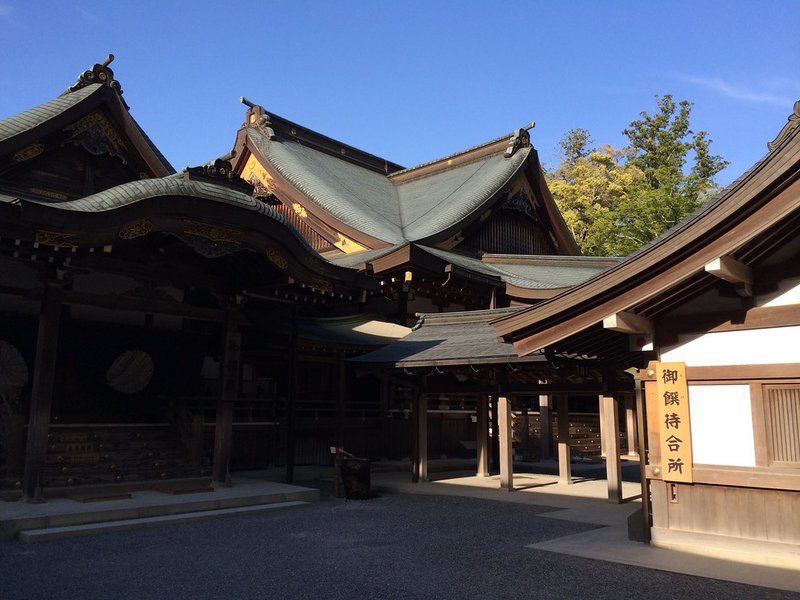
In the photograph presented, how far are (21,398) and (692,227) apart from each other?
1112cm

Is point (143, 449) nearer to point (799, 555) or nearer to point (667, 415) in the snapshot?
point (667, 415)

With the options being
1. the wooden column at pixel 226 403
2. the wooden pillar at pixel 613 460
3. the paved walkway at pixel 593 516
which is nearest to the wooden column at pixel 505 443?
the paved walkway at pixel 593 516

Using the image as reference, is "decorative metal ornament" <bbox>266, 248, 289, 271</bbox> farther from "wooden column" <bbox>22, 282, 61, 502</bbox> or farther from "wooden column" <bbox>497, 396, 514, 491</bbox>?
"wooden column" <bbox>497, 396, 514, 491</bbox>

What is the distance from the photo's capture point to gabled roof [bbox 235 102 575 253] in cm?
1836

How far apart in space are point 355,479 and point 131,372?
5.73 m

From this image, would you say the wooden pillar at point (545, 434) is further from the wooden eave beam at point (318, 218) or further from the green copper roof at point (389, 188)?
the wooden eave beam at point (318, 218)

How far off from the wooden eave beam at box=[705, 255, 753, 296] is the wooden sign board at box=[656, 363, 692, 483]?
3.27 ft

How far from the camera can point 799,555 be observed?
19.0ft

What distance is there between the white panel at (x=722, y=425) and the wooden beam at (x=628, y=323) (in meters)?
0.77

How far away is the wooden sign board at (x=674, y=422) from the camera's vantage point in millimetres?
6512

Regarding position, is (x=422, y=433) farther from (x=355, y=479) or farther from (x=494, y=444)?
(x=494, y=444)

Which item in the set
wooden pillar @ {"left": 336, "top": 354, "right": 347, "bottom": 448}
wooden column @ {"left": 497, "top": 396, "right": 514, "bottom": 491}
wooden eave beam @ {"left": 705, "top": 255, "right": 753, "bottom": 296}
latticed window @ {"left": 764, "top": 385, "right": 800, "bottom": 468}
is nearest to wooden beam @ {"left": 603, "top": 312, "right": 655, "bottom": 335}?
wooden eave beam @ {"left": 705, "top": 255, "right": 753, "bottom": 296}

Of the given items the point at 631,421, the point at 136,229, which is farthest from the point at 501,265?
the point at 136,229

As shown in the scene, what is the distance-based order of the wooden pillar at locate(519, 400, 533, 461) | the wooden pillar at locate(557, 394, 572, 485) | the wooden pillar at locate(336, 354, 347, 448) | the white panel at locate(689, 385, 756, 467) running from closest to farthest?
the white panel at locate(689, 385, 756, 467)
the wooden pillar at locate(557, 394, 572, 485)
the wooden pillar at locate(336, 354, 347, 448)
the wooden pillar at locate(519, 400, 533, 461)
